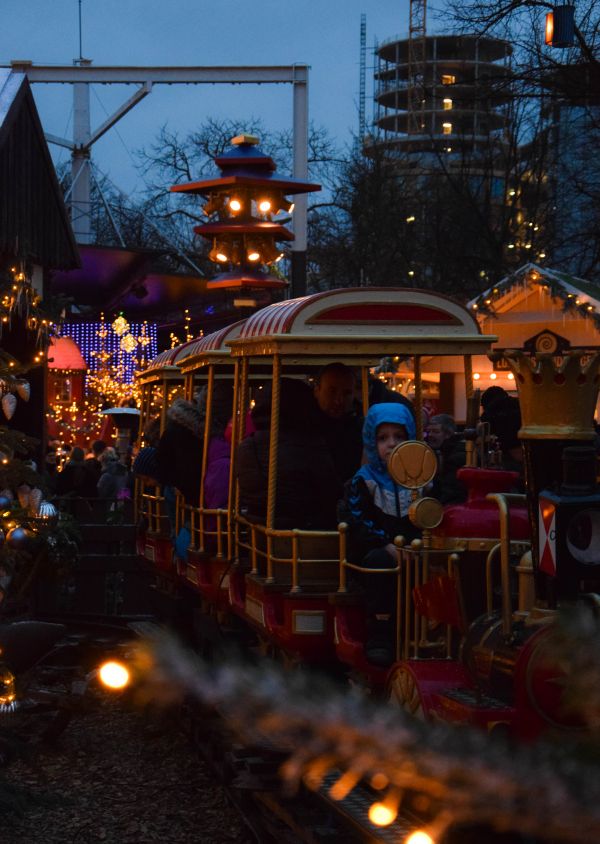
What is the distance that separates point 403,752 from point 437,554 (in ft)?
13.9

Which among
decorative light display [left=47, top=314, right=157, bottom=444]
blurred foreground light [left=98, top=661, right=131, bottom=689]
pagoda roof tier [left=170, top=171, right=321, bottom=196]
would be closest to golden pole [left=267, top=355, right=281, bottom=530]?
blurred foreground light [left=98, top=661, right=131, bottom=689]

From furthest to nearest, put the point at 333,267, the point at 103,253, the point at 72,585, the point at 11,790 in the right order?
1. the point at 333,267
2. the point at 103,253
3. the point at 72,585
4. the point at 11,790

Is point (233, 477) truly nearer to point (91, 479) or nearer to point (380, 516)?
point (380, 516)

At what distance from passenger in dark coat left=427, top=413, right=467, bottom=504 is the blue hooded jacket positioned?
1.04 feet

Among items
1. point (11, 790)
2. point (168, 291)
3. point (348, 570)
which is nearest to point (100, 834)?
point (11, 790)

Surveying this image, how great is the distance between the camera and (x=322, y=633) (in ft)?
23.1

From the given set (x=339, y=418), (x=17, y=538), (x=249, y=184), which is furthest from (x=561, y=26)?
(x=17, y=538)

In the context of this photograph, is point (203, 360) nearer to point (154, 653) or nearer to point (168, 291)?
point (154, 653)

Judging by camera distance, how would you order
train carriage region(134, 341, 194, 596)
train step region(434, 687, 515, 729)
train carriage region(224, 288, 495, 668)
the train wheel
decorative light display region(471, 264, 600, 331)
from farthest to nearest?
decorative light display region(471, 264, 600, 331) → train carriage region(134, 341, 194, 596) → train carriage region(224, 288, 495, 668) → the train wheel → train step region(434, 687, 515, 729)

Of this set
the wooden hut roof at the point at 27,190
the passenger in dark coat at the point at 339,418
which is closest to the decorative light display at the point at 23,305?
the wooden hut roof at the point at 27,190

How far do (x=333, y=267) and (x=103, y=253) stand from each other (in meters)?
14.5

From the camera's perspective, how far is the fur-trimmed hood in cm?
1052

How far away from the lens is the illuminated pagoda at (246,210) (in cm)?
1530

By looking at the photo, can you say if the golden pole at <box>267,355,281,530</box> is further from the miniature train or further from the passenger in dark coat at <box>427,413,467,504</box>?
the passenger in dark coat at <box>427,413,467,504</box>
